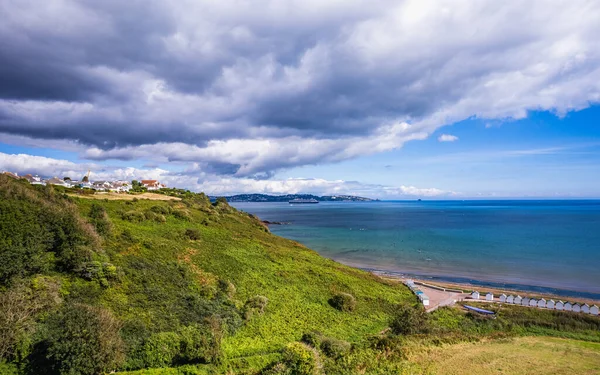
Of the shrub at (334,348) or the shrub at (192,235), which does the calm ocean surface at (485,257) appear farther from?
the shrub at (334,348)

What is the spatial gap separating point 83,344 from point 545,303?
151ft

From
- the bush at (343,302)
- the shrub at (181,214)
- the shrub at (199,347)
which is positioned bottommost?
the bush at (343,302)

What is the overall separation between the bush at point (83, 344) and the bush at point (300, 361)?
9.15m

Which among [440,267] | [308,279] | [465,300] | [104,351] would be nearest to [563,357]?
[465,300]

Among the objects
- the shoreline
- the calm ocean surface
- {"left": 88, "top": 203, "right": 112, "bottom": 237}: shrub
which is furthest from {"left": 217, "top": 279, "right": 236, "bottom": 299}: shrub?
the calm ocean surface

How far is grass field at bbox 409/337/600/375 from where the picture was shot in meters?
21.8

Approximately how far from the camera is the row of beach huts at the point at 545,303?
36125 mm

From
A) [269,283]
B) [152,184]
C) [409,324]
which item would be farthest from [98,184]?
[409,324]

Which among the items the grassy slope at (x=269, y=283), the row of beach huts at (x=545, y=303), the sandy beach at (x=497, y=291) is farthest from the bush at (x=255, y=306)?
the sandy beach at (x=497, y=291)

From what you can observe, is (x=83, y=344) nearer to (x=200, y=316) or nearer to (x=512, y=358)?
(x=200, y=316)

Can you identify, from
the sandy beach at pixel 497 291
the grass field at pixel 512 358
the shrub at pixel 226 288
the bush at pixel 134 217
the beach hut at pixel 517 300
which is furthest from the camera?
the bush at pixel 134 217

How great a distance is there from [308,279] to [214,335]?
19619 mm

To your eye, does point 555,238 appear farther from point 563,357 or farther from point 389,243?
point 563,357

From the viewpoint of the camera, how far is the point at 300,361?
59.6 ft
